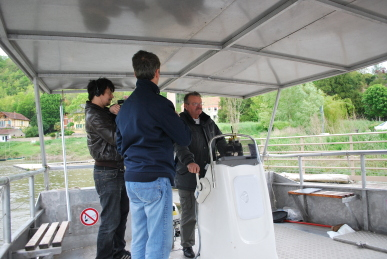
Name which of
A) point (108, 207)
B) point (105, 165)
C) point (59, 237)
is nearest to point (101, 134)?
point (105, 165)

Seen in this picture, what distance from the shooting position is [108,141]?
2.39 metres

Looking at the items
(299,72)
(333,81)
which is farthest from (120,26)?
(333,81)

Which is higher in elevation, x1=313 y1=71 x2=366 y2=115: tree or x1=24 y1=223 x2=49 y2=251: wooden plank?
x1=313 y1=71 x2=366 y2=115: tree

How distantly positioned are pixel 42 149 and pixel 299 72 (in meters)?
3.35

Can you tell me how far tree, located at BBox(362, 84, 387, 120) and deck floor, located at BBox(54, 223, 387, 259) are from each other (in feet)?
88.6

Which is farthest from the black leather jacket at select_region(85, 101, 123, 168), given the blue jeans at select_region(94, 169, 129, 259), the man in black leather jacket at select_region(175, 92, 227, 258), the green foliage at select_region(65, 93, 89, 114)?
the man in black leather jacket at select_region(175, 92, 227, 258)

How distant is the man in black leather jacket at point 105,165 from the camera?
2.41 meters

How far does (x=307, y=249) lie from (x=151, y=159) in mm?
2439

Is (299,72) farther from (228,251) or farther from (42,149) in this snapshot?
(42,149)

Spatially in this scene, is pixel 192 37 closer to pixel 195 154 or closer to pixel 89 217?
pixel 195 154

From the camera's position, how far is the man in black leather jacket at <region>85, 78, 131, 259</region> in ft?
7.92

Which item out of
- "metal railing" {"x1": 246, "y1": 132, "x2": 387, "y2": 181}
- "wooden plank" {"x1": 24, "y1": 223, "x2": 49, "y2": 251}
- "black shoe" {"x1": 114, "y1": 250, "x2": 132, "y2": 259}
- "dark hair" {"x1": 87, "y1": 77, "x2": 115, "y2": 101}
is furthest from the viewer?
"metal railing" {"x1": 246, "y1": 132, "x2": 387, "y2": 181}

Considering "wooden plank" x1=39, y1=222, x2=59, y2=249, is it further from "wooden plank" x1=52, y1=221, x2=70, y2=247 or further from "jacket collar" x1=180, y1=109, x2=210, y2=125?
"jacket collar" x1=180, y1=109, x2=210, y2=125

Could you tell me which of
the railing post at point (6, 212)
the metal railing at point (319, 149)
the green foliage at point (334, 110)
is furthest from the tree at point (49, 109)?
the green foliage at point (334, 110)
